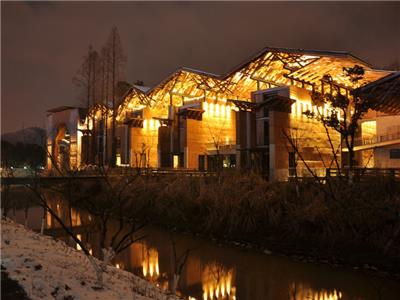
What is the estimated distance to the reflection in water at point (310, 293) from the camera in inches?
375

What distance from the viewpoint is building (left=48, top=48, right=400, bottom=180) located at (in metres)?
32.1

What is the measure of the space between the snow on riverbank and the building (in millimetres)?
15038

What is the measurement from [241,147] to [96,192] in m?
15.0

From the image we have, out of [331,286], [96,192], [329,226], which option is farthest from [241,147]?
[331,286]

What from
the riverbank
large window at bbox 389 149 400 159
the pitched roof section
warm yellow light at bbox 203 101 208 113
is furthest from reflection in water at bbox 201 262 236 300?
warm yellow light at bbox 203 101 208 113

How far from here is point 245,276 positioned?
11188mm

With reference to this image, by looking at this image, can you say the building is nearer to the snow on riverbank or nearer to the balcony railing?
the balcony railing

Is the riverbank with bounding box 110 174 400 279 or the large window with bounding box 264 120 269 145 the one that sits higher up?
the large window with bounding box 264 120 269 145

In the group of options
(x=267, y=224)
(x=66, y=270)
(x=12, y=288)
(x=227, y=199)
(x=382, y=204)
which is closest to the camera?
(x=12, y=288)

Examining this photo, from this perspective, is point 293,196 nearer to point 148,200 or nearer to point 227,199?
point 227,199

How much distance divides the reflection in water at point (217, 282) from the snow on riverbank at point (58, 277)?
1.83 m

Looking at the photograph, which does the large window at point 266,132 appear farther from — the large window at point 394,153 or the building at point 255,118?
the large window at point 394,153

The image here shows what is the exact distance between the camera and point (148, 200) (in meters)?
21.0

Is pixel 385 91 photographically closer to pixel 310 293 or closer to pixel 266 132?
pixel 266 132
